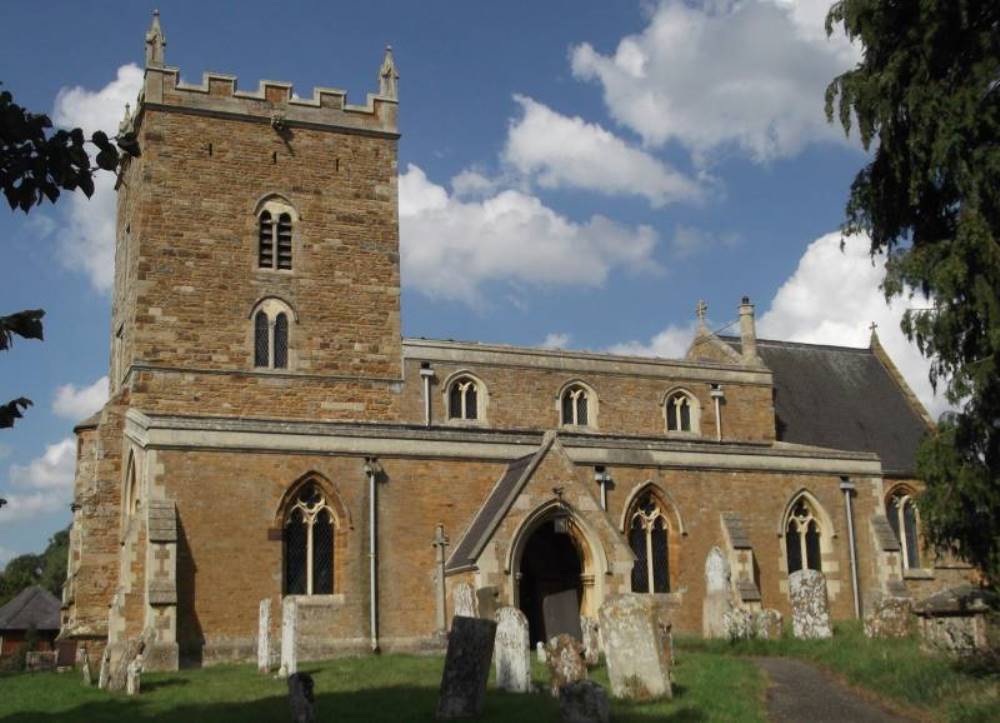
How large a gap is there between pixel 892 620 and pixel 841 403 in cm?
2012

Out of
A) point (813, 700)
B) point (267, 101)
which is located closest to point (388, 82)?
point (267, 101)

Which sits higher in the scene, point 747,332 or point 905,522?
point 747,332

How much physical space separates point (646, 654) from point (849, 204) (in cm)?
844

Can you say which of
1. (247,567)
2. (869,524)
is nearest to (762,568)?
(869,524)

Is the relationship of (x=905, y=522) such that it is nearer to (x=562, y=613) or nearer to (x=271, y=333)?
(x=562, y=613)

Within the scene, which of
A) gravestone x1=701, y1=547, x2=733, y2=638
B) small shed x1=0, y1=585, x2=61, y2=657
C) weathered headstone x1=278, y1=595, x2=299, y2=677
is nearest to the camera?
weathered headstone x1=278, y1=595, x2=299, y2=677

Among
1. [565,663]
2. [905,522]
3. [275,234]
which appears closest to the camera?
[565,663]

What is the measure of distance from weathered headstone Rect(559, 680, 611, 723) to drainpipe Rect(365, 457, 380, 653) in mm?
12555

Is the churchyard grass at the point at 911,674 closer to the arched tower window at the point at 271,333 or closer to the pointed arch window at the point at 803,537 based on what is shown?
the pointed arch window at the point at 803,537

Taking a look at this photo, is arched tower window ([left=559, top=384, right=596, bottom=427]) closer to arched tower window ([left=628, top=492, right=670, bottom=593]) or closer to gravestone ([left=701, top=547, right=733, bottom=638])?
arched tower window ([left=628, top=492, right=670, bottom=593])

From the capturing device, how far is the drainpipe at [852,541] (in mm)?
32062

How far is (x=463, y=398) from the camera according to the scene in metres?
33.6

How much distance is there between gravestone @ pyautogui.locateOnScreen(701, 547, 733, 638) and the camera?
28.9 meters

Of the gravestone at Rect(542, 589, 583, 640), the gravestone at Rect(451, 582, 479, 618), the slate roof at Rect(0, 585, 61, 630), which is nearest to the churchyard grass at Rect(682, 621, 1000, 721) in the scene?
the gravestone at Rect(451, 582, 479, 618)
